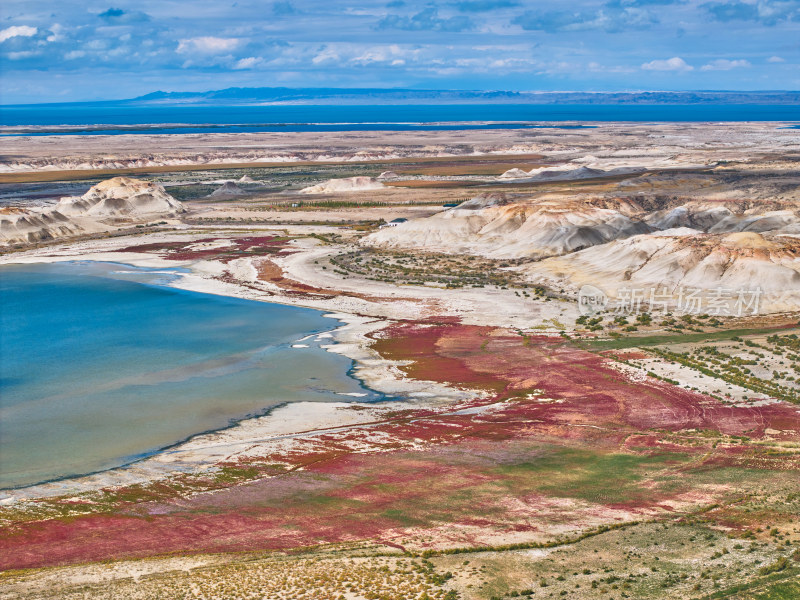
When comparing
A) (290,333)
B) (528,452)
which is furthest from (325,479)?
(290,333)

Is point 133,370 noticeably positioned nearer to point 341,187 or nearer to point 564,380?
point 564,380

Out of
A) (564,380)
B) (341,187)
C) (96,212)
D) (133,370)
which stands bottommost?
(564,380)

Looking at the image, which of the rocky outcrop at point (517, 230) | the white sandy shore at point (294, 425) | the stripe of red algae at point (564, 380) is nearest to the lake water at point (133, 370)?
the white sandy shore at point (294, 425)

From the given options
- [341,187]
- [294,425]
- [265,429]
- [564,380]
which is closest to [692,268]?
[564,380]

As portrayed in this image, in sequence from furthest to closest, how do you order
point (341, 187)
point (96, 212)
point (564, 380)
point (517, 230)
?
point (341, 187) < point (96, 212) < point (517, 230) < point (564, 380)

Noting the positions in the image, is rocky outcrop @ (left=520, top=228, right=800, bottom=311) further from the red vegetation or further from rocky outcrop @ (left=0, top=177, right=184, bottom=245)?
rocky outcrop @ (left=0, top=177, right=184, bottom=245)

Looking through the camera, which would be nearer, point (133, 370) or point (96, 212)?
point (133, 370)

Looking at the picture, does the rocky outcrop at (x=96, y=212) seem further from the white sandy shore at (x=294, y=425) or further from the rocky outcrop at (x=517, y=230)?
the white sandy shore at (x=294, y=425)

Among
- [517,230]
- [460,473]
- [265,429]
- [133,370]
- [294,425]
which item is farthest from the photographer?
[517,230]
